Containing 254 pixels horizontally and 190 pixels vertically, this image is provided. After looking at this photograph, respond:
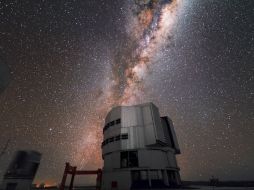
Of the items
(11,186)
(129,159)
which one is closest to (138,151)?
(129,159)

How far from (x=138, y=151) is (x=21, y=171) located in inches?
1084

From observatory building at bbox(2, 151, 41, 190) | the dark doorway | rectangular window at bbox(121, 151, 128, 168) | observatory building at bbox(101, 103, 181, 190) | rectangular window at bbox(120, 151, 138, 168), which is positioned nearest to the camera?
observatory building at bbox(101, 103, 181, 190)

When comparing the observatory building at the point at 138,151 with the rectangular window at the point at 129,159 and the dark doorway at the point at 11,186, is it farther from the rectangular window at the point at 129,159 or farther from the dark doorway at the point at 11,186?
the dark doorway at the point at 11,186

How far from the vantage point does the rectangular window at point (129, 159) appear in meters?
31.6

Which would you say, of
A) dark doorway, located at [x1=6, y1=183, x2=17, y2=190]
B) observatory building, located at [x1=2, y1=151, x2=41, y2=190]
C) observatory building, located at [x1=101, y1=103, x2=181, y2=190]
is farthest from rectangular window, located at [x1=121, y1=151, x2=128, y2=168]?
dark doorway, located at [x1=6, y1=183, x2=17, y2=190]

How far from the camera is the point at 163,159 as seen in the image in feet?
107

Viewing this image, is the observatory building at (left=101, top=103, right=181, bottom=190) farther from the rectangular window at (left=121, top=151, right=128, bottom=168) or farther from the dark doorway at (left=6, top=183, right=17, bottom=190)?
the dark doorway at (left=6, top=183, right=17, bottom=190)

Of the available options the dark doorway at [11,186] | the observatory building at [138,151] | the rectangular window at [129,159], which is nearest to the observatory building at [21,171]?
the dark doorway at [11,186]

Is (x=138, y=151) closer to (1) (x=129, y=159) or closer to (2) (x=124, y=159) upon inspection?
(1) (x=129, y=159)

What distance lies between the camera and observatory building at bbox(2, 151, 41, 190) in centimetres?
3741

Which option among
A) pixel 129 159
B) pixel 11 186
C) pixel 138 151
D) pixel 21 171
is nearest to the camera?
pixel 129 159

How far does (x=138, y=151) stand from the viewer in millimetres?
32344

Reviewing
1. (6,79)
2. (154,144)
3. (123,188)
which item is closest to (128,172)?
(123,188)

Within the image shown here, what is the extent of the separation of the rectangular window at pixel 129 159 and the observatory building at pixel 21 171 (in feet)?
76.0
